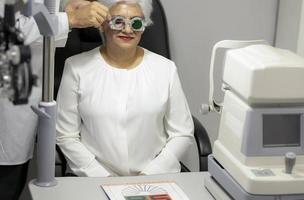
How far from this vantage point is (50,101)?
182 centimetres

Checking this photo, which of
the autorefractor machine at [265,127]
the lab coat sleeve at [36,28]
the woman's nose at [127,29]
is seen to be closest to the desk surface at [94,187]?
the autorefractor machine at [265,127]

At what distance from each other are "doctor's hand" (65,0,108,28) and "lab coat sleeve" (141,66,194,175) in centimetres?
42

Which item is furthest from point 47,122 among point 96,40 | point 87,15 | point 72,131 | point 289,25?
point 289,25

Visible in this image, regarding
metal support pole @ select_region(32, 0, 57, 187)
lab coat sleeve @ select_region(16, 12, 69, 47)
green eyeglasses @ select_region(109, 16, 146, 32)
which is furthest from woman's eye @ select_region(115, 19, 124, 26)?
metal support pole @ select_region(32, 0, 57, 187)

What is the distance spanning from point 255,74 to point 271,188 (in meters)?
0.33

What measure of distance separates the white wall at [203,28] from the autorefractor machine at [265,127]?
1.16m

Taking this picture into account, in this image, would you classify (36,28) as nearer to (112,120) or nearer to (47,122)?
(47,122)

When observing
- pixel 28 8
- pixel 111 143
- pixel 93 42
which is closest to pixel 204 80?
pixel 93 42

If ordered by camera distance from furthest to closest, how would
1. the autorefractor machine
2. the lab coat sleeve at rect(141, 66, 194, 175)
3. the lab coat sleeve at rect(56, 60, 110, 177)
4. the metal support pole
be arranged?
1. the lab coat sleeve at rect(141, 66, 194, 175)
2. the lab coat sleeve at rect(56, 60, 110, 177)
3. the metal support pole
4. the autorefractor machine

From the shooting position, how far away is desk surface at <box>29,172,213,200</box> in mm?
1789

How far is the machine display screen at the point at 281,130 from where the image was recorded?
1.64 metres

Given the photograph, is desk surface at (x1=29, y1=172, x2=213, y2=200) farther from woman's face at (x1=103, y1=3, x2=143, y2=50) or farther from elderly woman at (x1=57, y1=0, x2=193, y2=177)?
woman's face at (x1=103, y1=3, x2=143, y2=50)

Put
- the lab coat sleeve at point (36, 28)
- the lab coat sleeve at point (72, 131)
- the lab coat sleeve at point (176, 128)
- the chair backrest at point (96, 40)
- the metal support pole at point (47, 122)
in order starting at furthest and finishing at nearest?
the chair backrest at point (96, 40) < the lab coat sleeve at point (176, 128) < the lab coat sleeve at point (72, 131) < the lab coat sleeve at point (36, 28) < the metal support pole at point (47, 122)

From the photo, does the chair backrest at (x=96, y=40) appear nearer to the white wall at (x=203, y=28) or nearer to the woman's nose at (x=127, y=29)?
the white wall at (x=203, y=28)
